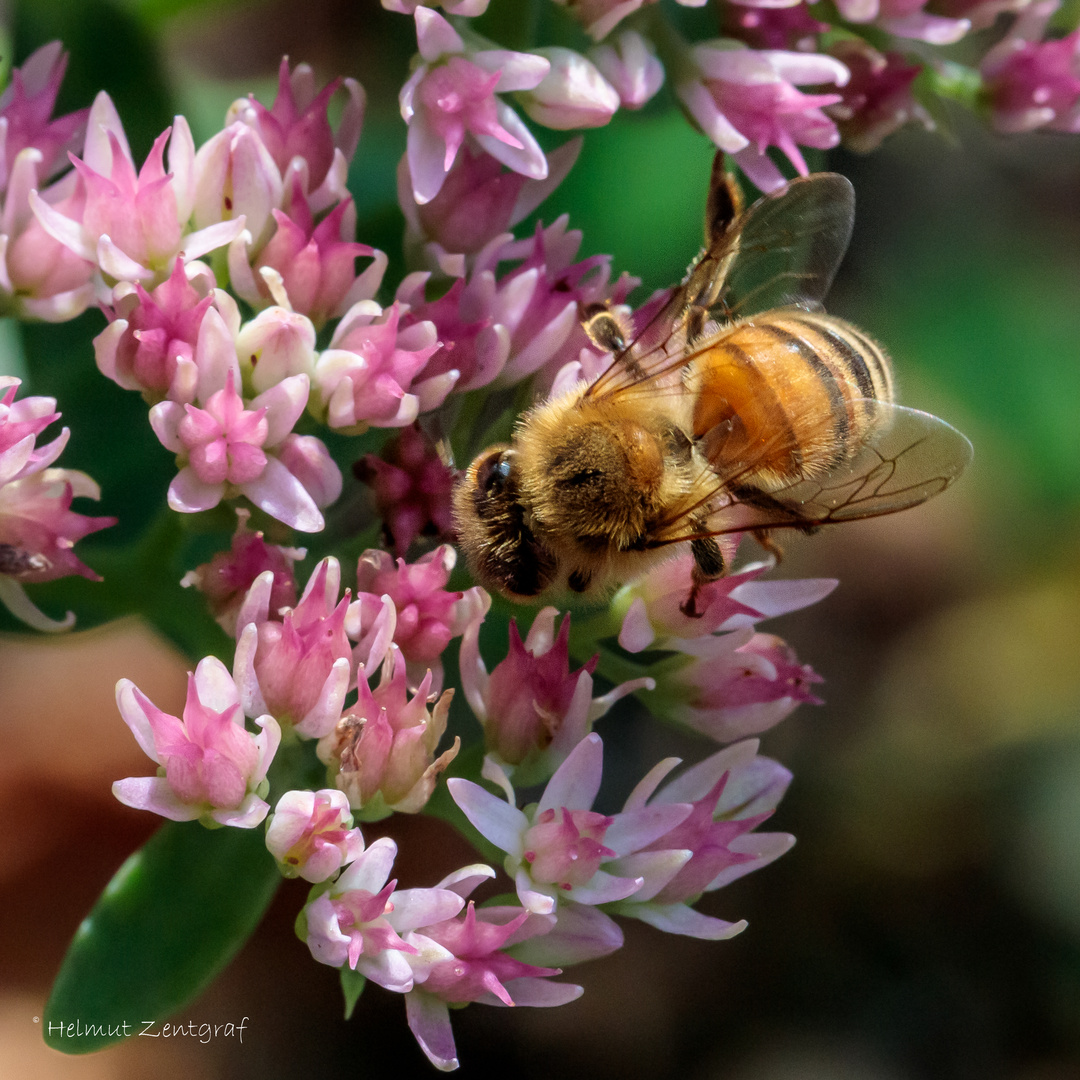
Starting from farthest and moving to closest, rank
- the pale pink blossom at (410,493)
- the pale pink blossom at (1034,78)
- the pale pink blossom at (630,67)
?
the pale pink blossom at (1034,78)
the pale pink blossom at (630,67)
the pale pink blossom at (410,493)

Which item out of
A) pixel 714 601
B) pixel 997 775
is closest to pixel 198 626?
pixel 714 601

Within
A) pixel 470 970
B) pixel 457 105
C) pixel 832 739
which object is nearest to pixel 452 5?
pixel 457 105

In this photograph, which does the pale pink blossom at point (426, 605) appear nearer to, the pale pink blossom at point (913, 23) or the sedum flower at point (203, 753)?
the sedum flower at point (203, 753)

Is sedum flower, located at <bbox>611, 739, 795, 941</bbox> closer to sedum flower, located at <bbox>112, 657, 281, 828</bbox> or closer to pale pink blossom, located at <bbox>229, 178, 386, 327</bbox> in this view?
sedum flower, located at <bbox>112, 657, 281, 828</bbox>

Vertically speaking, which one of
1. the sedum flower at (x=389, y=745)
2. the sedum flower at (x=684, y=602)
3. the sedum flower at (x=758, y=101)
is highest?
the sedum flower at (x=758, y=101)

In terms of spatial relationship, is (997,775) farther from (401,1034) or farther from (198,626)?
(198,626)

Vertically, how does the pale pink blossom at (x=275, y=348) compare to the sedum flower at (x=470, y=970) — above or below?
above

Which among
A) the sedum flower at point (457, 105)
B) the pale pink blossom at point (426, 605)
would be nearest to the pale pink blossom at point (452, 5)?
the sedum flower at point (457, 105)

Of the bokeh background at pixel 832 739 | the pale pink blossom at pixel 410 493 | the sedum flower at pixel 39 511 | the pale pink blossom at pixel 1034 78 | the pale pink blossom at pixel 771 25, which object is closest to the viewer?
the sedum flower at pixel 39 511
